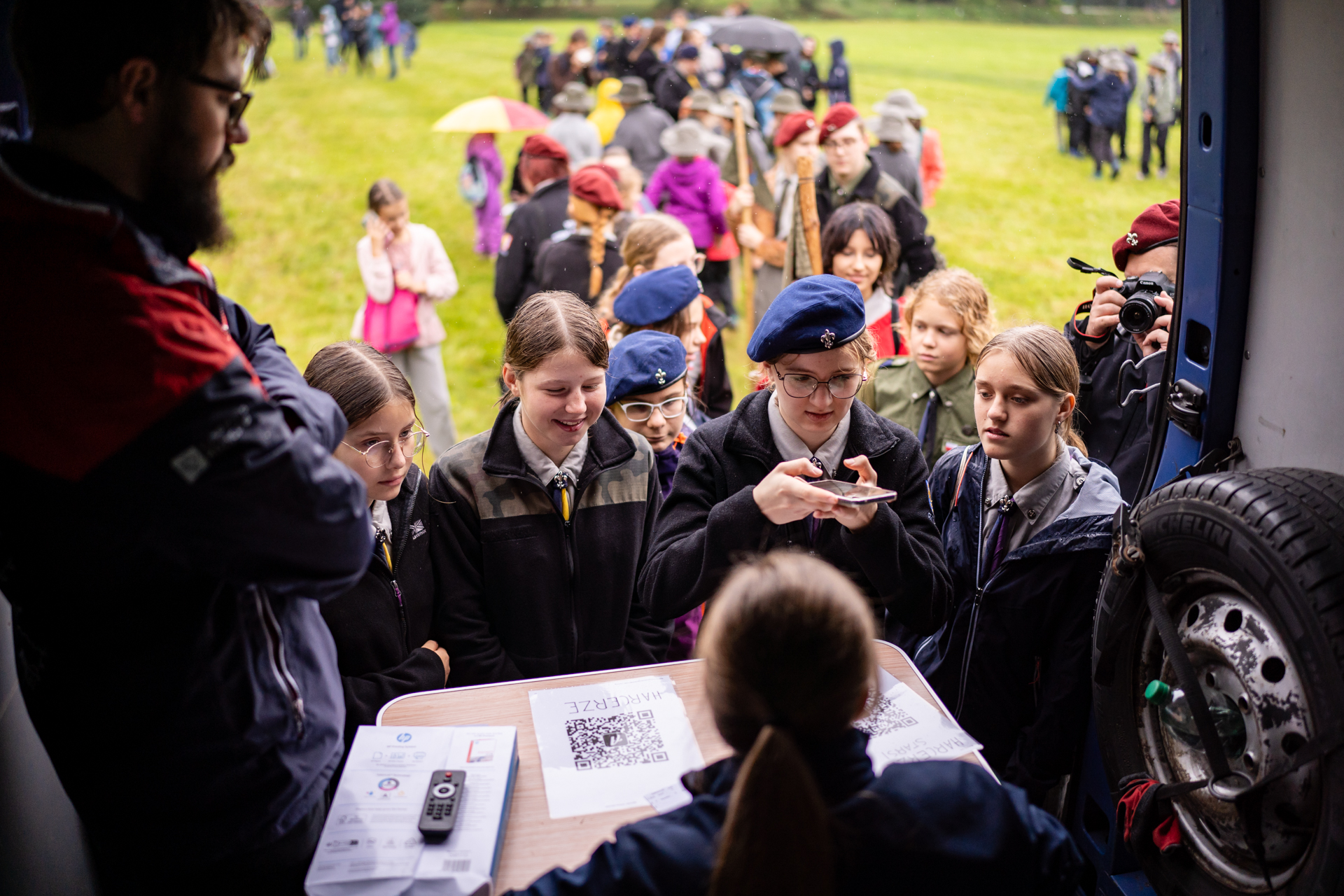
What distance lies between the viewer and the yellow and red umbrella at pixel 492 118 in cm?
820

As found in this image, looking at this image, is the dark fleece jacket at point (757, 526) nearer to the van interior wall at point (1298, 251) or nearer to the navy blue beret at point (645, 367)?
the navy blue beret at point (645, 367)

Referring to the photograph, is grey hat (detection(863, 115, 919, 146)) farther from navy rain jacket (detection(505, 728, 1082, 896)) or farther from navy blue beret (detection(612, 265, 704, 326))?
navy rain jacket (detection(505, 728, 1082, 896))

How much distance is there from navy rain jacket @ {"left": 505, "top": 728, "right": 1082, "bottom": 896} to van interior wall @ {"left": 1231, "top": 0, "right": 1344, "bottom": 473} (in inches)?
40.5

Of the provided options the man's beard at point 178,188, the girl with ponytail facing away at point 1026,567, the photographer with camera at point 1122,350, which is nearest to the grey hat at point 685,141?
the photographer with camera at point 1122,350

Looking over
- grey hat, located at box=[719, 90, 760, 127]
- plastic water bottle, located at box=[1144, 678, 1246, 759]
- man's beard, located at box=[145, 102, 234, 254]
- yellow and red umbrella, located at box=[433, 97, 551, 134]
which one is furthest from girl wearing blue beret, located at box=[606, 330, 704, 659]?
grey hat, located at box=[719, 90, 760, 127]

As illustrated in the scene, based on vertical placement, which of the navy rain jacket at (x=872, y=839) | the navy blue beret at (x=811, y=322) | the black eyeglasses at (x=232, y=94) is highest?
the black eyeglasses at (x=232, y=94)

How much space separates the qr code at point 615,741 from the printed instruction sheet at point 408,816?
5.9 inches

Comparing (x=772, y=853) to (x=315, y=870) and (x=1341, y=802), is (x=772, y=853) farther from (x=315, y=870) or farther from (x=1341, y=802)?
(x=1341, y=802)

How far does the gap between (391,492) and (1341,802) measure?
6.71 feet

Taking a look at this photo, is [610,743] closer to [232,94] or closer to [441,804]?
[441,804]

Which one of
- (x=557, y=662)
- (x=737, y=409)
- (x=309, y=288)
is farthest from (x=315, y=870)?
(x=309, y=288)

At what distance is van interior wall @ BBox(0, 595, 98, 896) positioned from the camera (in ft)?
6.48

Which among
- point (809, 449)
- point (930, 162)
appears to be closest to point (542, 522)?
point (809, 449)

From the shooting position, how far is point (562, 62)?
54.9 feet
